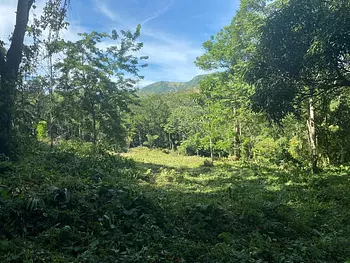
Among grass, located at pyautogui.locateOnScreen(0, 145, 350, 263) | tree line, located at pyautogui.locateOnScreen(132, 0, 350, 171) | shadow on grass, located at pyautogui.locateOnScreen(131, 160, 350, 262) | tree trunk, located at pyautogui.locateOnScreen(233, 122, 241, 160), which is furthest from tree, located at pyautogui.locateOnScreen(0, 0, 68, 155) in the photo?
tree trunk, located at pyautogui.locateOnScreen(233, 122, 241, 160)

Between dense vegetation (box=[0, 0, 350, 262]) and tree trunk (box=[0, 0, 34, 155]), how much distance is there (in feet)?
0.09

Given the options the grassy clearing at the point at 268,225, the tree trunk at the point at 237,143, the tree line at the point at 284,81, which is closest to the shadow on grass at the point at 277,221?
the grassy clearing at the point at 268,225

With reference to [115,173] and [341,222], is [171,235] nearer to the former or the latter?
[341,222]

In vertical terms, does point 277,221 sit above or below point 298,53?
below

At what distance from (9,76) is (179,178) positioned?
6.80 m

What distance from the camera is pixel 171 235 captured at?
4.62m

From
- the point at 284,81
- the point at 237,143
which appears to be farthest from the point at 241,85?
the point at 237,143

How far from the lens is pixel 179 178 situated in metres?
11.4

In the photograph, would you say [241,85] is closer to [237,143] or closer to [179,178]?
[179,178]

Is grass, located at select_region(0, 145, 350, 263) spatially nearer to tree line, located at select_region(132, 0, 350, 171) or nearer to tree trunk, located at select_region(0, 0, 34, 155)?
tree trunk, located at select_region(0, 0, 34, 155)

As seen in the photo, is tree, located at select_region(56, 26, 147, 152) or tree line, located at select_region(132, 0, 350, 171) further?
tree, located at select_region(56, 26, 147, 152)

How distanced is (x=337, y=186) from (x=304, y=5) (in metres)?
5.78

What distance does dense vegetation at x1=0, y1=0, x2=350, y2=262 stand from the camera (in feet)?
13.4

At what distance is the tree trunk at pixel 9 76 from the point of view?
7535mm
